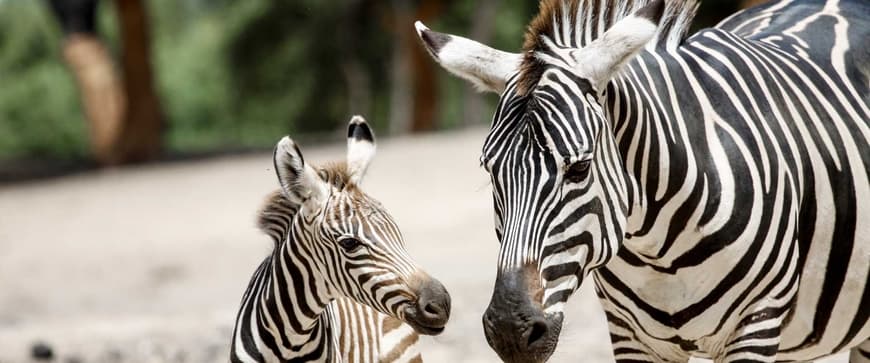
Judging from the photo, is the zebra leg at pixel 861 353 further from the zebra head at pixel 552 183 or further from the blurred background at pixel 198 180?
the zebra head at pixel 552 183

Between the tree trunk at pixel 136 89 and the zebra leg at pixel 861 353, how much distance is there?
57.8 ft

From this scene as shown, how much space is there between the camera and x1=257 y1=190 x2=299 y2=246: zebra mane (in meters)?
4.89

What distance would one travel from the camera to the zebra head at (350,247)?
4332mm

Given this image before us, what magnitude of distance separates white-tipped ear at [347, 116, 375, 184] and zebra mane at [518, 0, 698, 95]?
1405 mm

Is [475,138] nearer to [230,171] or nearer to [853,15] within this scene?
[230,171]

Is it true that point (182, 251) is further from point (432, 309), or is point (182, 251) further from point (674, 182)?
point (674, 182)

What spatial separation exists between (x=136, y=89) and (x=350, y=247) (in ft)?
56.8

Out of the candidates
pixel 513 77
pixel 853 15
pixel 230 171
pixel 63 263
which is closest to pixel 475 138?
pixel 230 171

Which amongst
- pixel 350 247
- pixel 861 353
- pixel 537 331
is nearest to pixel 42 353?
pixel 350 247

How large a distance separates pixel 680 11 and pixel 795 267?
873 mm

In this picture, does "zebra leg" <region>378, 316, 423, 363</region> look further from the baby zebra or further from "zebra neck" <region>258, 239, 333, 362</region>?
"zebra neck" <region>258, 239, 333, 362</region>

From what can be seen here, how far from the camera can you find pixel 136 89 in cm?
2102

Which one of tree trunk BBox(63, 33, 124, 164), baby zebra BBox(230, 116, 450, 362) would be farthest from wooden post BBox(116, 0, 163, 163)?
baby zebra BBox(230, 116, 450, 362)

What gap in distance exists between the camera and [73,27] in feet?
67.5
